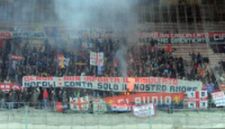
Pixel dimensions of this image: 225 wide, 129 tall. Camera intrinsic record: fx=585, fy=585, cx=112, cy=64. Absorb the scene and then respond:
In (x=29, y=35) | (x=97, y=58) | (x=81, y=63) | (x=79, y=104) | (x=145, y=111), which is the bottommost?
(x=145, y=111)

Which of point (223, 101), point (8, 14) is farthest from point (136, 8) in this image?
point (223, 101)

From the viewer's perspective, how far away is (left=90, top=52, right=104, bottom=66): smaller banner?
29.1m

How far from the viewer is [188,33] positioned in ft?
105

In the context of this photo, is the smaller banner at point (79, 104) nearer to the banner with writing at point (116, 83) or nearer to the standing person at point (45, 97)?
the standing person at point (45, 97)

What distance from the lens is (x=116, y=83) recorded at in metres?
27.2

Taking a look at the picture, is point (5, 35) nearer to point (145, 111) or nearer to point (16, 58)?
point (16, 58)

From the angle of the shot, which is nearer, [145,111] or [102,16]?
[145,111]

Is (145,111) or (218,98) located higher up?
(218,98)

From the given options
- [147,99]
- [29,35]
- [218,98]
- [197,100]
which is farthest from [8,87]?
[218,98]

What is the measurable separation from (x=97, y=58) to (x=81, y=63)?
86cm

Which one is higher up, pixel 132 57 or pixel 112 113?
pixel 132 57

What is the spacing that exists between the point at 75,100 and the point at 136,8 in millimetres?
9933

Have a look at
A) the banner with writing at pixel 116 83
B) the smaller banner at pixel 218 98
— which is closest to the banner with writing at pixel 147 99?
the banner with writing at pixel 116 83

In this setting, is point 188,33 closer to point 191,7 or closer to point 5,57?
point 191,7
